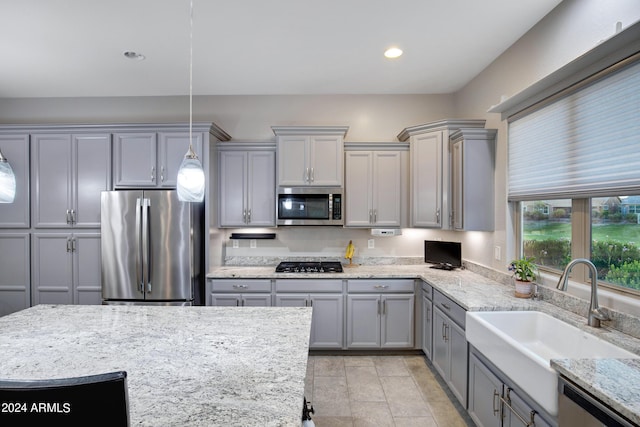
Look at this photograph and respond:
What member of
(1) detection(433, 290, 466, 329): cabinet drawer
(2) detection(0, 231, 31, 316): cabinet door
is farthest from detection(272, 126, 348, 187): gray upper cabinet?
(2) detection(0, 231, 31, 316): cabinet door

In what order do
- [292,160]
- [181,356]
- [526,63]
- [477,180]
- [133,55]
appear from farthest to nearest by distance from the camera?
[292,160] → [477,180] → [133,55] → [526,63] → [181,356]

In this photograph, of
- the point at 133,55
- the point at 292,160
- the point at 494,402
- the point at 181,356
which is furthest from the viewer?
the point at 292,160

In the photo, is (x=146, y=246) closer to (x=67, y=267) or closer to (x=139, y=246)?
(x=139, y=246)

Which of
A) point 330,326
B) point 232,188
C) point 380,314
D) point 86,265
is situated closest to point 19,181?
point 86,265

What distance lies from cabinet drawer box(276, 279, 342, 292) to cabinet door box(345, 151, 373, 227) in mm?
726

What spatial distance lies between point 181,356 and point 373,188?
266 cm

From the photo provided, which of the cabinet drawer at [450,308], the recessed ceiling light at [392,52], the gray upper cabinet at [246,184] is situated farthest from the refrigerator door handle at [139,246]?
the cabinet drawer at [450,308]

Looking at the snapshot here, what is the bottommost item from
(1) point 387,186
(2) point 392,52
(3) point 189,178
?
(3) point 189,178

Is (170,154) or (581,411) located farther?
(170,154)

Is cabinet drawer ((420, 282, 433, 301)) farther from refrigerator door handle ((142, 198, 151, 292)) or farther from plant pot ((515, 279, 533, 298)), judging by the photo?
refrigerator door handle ((142, 198, 151, 292))

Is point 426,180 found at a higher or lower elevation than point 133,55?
lower

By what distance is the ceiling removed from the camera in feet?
6.96

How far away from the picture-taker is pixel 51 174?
3.25 meters

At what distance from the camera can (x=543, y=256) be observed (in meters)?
2.38
